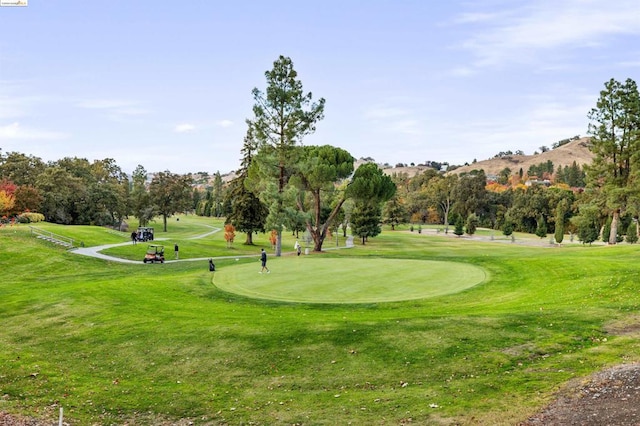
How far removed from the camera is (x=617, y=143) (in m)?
59.9

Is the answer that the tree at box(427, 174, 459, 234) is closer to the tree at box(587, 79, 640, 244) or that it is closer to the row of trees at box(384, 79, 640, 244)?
the row of trees at box(384, 79, 640, 244)

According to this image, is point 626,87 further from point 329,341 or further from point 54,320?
point 54,320

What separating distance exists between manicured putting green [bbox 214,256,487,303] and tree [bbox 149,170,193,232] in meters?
65.6

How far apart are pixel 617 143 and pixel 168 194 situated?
7705cm

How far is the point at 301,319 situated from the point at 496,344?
7.74 metres

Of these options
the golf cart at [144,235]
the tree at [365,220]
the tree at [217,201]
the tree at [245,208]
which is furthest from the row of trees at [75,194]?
the tree at [217,201]

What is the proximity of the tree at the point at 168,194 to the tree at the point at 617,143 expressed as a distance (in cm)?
7231

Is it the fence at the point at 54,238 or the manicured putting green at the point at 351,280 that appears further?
the fence at the point at 54,238

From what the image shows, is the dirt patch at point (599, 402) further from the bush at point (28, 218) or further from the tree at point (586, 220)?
the bush at point (28, 218)

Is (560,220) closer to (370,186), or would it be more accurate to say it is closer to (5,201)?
(370,186)

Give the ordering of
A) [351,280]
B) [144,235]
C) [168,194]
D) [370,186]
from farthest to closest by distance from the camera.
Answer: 1. [168,194]
2. [144,235]
3. [370,186]
4. [351,280]

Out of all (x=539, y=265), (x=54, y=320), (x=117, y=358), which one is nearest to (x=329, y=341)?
(x=117, y=358)

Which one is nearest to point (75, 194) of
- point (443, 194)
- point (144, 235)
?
point (144, 235)

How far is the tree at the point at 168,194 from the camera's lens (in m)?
95.1
